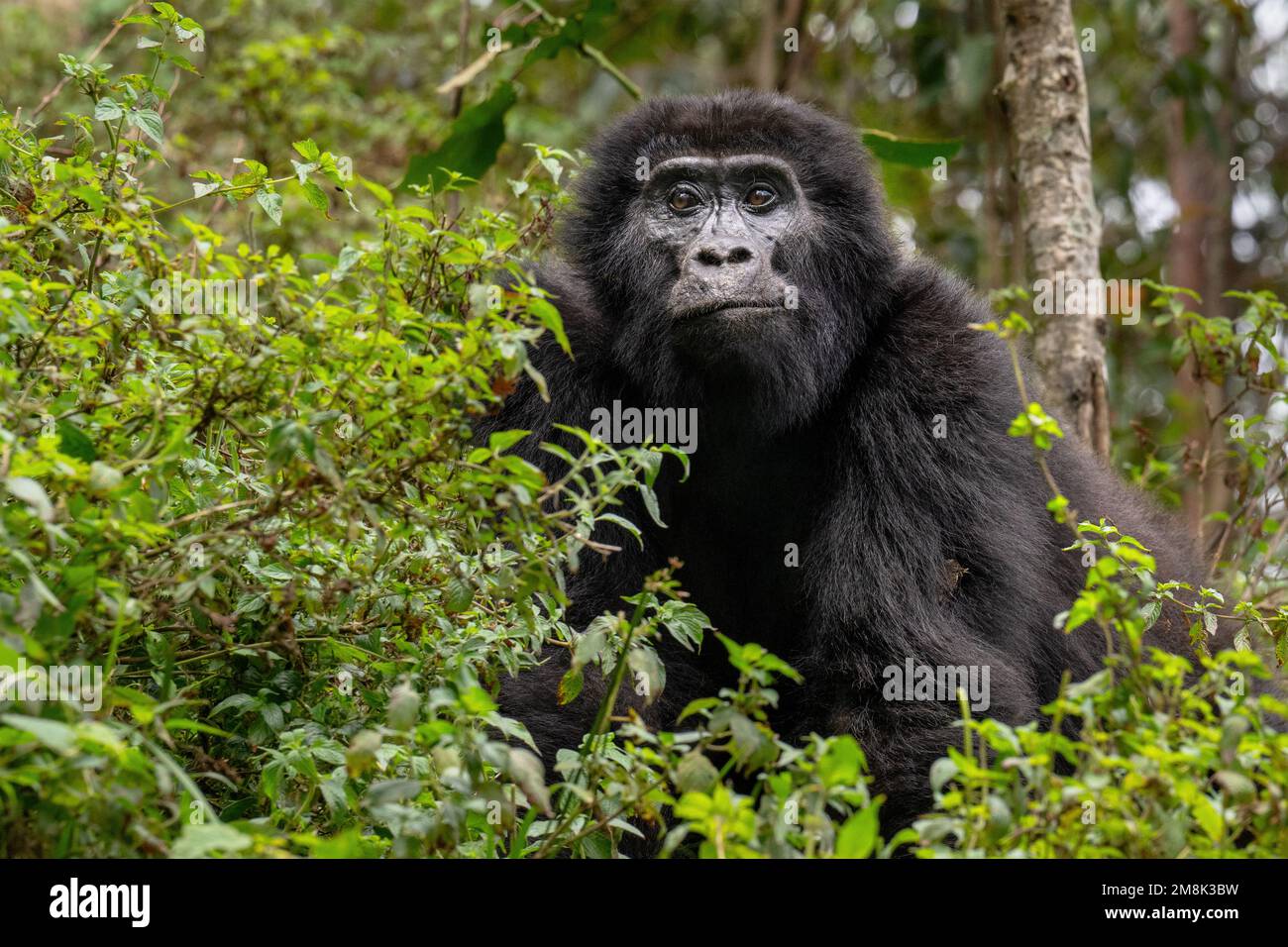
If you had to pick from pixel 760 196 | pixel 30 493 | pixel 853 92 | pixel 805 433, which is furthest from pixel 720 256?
pixel 853 92

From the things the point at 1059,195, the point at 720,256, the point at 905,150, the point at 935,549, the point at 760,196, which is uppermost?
the point at 905,150

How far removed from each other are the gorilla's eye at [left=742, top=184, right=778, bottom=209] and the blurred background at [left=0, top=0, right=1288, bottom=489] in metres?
1.81

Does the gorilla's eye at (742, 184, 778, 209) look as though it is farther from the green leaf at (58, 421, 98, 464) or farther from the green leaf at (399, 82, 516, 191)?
the green leaf at (58, 421, 98, 464)

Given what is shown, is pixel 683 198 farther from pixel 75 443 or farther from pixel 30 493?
pixel 30 493

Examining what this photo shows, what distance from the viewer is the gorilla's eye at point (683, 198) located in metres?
5.62

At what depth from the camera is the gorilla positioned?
477cm

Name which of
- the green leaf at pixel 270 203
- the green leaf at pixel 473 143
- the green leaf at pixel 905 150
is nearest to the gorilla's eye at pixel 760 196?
the green leaf at pixel 905 150

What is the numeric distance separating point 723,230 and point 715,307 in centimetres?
49

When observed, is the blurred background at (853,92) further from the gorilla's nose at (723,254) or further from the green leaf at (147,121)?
the green leaf at (147,121)

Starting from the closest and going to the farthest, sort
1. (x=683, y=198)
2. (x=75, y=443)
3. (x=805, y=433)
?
(x=75, y=443), (x=805, y=433), (x=683, y=198)

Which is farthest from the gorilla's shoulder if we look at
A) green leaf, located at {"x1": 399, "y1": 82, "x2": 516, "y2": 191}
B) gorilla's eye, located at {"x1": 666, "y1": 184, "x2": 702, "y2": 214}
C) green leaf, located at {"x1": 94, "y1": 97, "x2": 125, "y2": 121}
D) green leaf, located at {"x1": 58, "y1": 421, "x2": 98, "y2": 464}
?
green leaf, located at {"x1": 58, "y1": 421, "x2": 98, "y2": 464}

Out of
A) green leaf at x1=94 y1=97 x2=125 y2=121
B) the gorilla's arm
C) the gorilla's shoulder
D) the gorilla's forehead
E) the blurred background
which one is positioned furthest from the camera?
the blurred background

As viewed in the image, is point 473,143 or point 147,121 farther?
point 473,143

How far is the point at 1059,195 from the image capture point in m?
6.82
